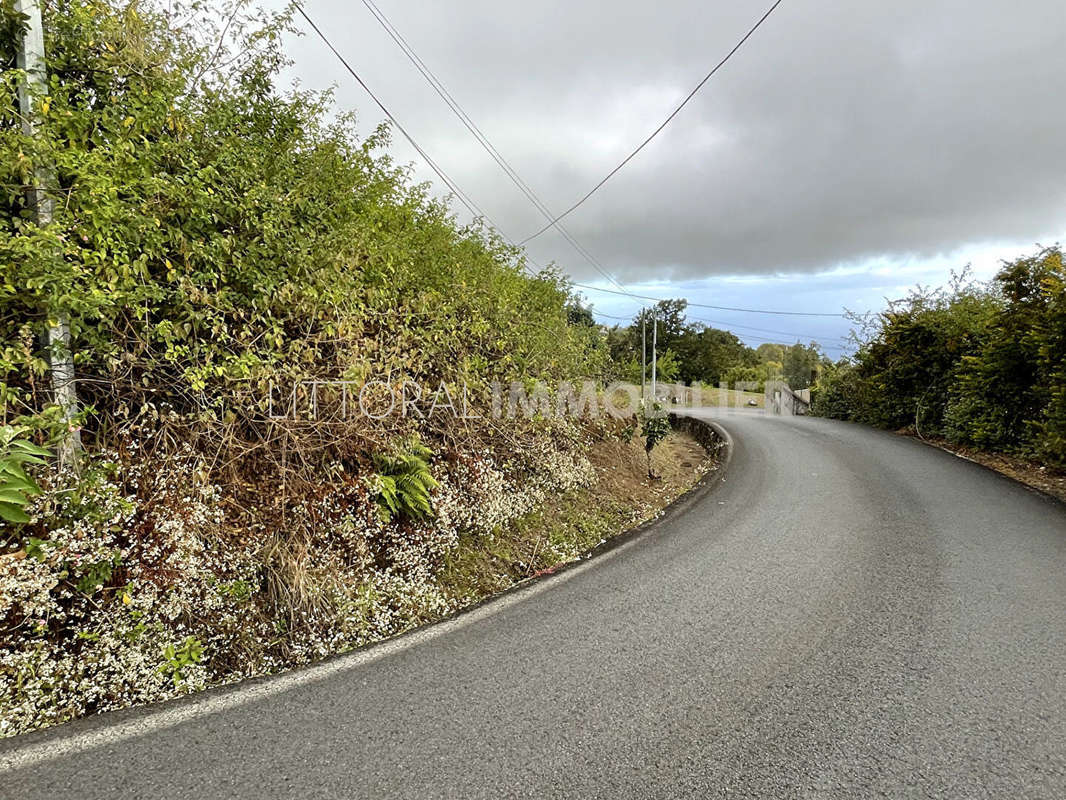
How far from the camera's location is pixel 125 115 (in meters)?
2.62

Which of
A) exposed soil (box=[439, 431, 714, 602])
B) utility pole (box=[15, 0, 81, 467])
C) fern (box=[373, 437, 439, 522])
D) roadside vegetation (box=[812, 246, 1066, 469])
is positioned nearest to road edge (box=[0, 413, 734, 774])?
exposed soil (box=[439, 431, 714, 602])

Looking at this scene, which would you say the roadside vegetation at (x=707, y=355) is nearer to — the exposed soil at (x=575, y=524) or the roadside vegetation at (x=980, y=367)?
the roadside vegetation at (x=980, y=367)

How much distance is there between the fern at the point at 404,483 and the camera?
10.9 ft

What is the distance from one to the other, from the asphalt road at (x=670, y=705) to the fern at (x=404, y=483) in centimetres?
94

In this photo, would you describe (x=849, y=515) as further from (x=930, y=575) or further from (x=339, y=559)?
(x=339, y=559)

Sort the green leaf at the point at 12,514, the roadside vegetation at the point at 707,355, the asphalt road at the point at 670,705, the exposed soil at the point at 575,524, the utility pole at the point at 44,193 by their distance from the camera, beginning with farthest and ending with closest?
the roadside vegetation at the point at 707,355, the exposed soil at the point at 575,524, the utility pole at the point at 44,193, the green leaf at the point at 12,514, the asphalt road at the point at 670,705

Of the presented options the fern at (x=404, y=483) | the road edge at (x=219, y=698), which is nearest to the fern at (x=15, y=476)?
the road edge at (x=219, y=698)

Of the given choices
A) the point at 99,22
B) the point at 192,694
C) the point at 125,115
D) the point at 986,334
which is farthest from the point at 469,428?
the point at 986,334

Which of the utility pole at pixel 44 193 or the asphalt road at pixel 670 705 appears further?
the utility pole at pixel 44 193

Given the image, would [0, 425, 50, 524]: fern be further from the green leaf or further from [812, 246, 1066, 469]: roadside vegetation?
[812, 246, 1066, 469]: roadside vegetation

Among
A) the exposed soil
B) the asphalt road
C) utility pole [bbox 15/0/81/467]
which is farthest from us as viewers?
the exposed soil

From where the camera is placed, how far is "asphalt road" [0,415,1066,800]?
168 cm

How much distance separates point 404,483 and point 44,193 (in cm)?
242

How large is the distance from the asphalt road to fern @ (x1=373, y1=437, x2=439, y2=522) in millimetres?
937
